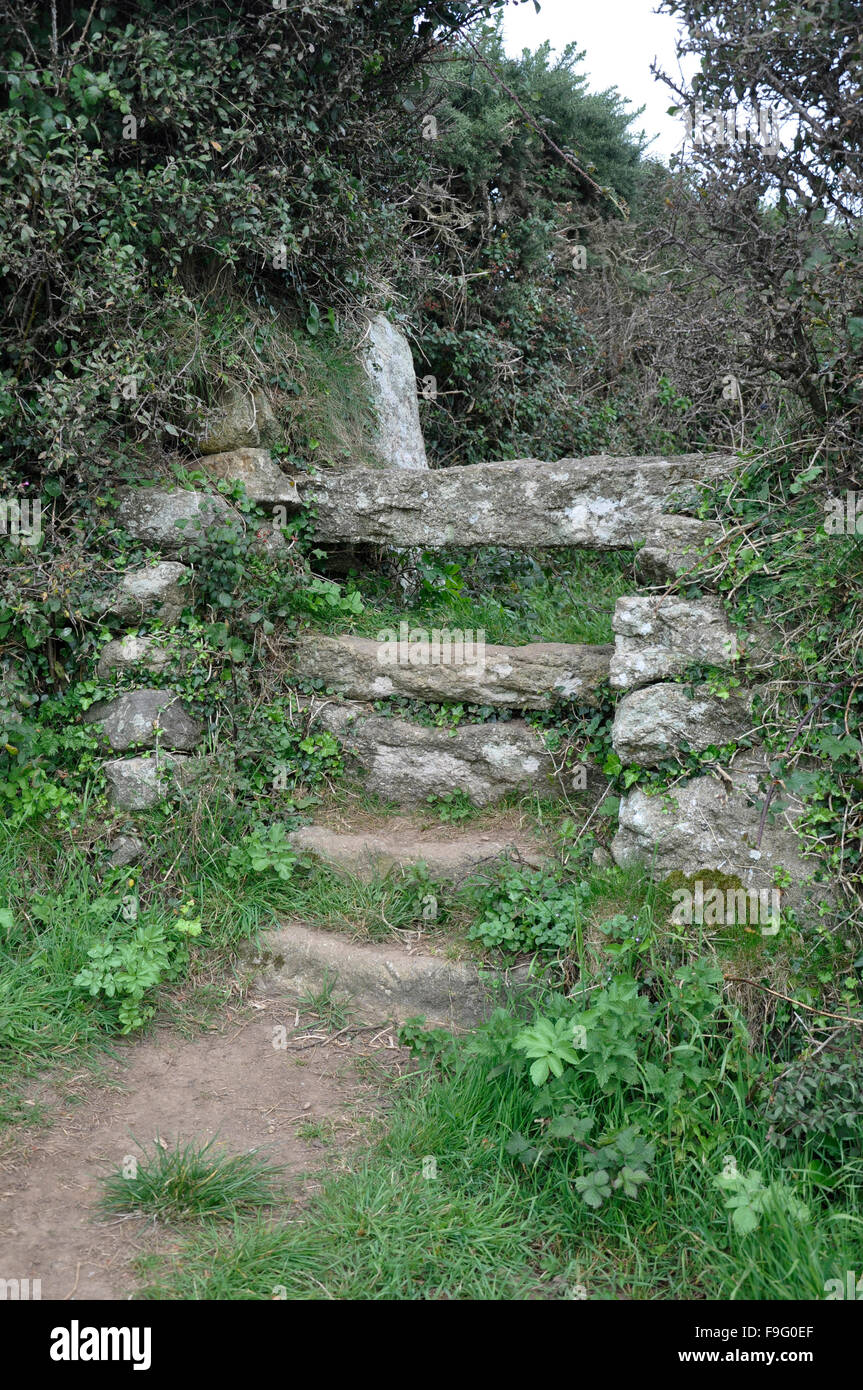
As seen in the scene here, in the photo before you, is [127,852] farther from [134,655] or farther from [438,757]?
[438,757]

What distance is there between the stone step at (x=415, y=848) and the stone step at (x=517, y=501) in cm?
152

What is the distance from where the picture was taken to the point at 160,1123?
343cm

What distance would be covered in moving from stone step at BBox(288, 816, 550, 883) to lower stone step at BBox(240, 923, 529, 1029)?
38 centimetres

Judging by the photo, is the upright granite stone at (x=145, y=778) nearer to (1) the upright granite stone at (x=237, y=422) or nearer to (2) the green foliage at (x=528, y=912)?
A: (2) the green foliage at (x=528, y=912)

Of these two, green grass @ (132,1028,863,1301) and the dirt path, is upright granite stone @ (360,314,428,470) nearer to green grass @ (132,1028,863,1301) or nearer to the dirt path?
the dirt path

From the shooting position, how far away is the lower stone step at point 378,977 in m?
3.89

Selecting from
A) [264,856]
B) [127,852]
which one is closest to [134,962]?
[127,852]

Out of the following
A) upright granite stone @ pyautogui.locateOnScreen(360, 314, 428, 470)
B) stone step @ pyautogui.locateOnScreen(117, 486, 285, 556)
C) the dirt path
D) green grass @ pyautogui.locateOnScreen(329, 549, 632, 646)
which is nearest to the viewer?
the dirt path

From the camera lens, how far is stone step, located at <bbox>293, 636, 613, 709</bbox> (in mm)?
4719

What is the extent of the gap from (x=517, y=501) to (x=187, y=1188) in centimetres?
344

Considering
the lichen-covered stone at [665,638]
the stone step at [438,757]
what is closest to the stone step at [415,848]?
the stone step at [438,757]

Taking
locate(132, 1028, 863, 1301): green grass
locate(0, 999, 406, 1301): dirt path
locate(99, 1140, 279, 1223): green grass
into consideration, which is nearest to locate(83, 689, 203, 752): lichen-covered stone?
locate(0, 999, 406, 1301): dirt path

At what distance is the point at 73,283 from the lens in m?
4.74

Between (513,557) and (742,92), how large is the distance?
334cm
